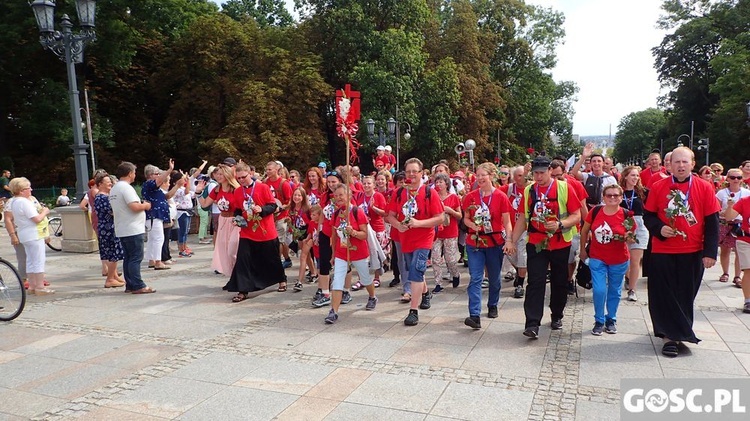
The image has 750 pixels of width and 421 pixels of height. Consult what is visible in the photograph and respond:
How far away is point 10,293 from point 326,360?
4378 mm

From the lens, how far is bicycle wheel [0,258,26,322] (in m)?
6.59

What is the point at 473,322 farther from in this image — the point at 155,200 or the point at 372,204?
the point at 155,200

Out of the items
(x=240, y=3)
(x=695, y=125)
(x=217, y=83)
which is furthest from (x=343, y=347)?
(x=695, y=125)

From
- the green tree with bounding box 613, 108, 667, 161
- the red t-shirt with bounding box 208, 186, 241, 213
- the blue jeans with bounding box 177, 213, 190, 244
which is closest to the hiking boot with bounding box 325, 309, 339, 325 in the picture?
the red t-shirt with bounding box 208, 186, 241, 213

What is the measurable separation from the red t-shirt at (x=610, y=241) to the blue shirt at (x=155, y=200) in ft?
23.7

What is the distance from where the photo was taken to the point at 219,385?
4.50 metres

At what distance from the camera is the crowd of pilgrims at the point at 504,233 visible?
5195mm

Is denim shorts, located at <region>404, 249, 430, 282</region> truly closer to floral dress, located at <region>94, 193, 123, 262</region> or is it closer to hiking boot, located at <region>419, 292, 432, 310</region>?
hiking boot, located at <region>419, 292, 432, 310</region>

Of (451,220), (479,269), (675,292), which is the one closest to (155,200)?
(451,220)

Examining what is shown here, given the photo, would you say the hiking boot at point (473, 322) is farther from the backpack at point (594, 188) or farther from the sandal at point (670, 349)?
the backpack at point (594, 188)

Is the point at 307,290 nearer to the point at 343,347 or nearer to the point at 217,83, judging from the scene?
the point at 343,347

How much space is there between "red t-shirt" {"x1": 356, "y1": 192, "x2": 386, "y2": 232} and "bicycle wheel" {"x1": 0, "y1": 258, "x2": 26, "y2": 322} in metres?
4.30

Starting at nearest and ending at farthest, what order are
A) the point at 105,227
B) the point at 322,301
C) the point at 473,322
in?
1. the point at 473,322
2. the point at 322,301
3. the point at 105,227

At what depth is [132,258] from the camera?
7980mm
